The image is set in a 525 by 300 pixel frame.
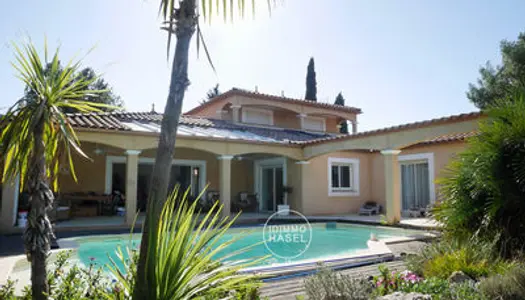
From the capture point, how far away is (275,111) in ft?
75.7

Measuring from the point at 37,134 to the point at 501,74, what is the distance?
79.4 ft

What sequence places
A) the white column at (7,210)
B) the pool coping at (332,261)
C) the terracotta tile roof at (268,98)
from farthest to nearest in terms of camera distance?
the terracotta tile roof at (268,98), the white column at (7,210), the pool coping at (332,261)

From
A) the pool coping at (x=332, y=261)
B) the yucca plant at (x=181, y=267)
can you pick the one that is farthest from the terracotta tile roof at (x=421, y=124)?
the yucca plant at (x=181, y=267)

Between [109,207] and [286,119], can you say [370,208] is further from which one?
[109,207]

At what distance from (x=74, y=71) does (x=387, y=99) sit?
1662 centimetres

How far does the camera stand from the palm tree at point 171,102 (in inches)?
103

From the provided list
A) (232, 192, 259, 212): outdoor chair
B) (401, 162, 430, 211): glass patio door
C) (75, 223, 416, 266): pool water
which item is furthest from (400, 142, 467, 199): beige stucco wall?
(232, 192, 259, 212): outdoor chair

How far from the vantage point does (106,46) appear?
148 inches

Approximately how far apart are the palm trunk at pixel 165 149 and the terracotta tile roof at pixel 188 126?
863 centimetres

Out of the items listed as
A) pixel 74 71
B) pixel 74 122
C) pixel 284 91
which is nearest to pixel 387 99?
pixel 284 91

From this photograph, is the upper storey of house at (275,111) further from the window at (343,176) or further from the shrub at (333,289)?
the shrub at (333,289)

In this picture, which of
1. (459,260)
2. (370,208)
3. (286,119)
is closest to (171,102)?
(459,260)

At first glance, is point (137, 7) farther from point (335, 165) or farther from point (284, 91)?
point (284, 91)

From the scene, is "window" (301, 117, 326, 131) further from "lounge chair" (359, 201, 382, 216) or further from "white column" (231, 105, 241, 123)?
"lounge chair" (359, 201, 382, 216)
